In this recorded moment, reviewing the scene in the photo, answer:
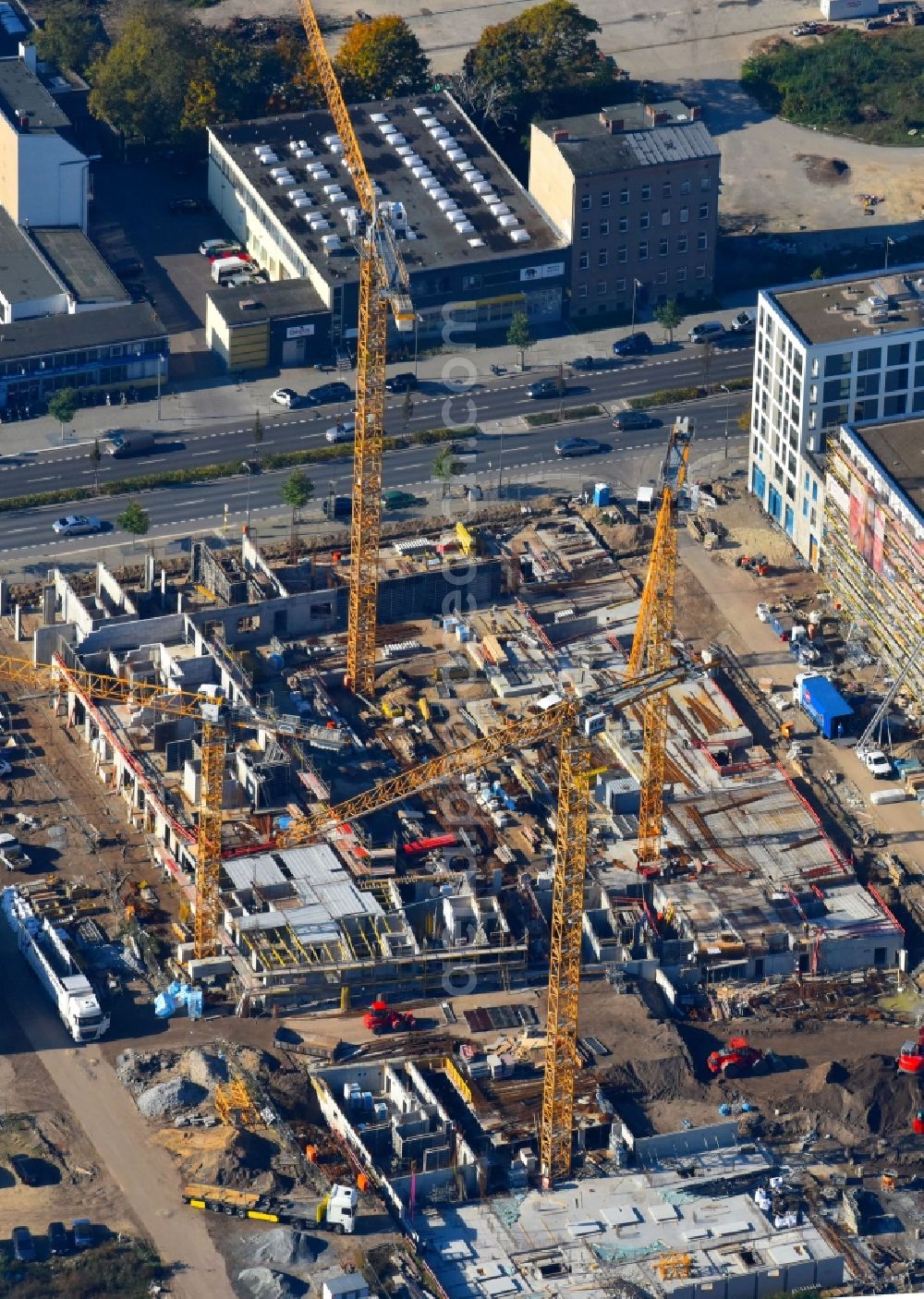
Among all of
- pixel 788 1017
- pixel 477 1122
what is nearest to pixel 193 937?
pixel 477 1122

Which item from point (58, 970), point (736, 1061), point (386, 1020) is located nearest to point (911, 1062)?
point (736, 1061)

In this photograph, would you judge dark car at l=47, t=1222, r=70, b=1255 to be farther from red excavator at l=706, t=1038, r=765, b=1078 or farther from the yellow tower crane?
red excavator at l=706, t=1038, r=765, b=1078

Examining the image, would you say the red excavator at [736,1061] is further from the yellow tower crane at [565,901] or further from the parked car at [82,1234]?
the parked car at [82,1234]

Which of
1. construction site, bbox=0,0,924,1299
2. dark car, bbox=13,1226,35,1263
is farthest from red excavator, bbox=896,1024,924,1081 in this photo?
dark car, bbox=13,1226,35,1263

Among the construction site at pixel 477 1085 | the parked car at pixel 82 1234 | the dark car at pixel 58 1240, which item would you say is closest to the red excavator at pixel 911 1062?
the construction site at pixel 477 1085

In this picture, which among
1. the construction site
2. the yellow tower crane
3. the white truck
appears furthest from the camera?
the white truck
